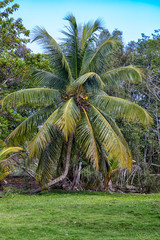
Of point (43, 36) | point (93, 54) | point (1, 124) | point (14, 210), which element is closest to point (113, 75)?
point (93, 54)

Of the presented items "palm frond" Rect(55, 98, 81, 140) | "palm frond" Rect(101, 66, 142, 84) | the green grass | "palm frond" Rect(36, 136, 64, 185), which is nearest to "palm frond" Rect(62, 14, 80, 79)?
"palm frond" Rect(101, 66, 142, 84)

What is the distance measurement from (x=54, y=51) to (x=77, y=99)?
2.42 m

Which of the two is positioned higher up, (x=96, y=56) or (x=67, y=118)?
(x=96, y=56)

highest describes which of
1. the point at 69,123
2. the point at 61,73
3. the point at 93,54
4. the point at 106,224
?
the point at 93,54

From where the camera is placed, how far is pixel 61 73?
42.8 feet

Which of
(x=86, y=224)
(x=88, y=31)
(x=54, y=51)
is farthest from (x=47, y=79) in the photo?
(x=86, y=224)

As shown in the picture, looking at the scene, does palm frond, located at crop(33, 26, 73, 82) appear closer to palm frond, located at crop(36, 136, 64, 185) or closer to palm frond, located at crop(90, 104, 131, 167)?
palm frond, located at crop(90, 104, 131, 167)

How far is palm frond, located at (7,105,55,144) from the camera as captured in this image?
11945 millimetres

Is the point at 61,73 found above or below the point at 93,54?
below

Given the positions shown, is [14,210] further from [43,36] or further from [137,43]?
[137,43]

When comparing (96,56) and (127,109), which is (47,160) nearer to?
(127,109)

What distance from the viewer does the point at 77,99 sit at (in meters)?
12.4

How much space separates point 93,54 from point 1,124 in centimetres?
509

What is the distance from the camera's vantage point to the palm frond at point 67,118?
10.2m
